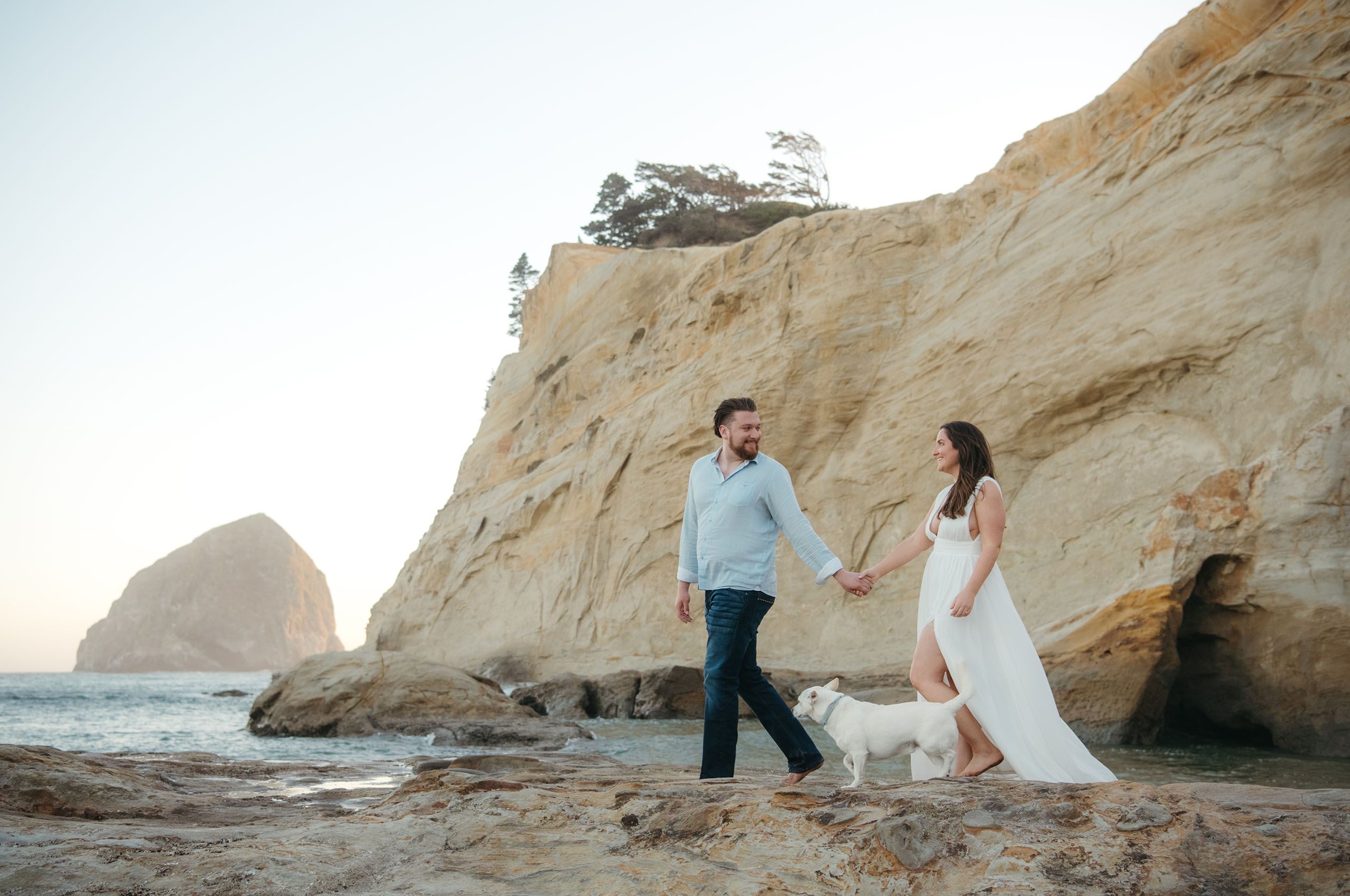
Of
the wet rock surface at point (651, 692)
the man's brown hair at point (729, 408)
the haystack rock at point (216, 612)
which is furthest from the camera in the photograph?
the haystack rock at point (216, 612)

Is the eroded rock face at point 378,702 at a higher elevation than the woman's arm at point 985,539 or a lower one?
lower

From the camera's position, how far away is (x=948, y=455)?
4.74 meters

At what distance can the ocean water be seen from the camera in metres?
7.39

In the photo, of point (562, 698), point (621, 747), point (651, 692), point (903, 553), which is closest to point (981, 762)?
point (903, 553)

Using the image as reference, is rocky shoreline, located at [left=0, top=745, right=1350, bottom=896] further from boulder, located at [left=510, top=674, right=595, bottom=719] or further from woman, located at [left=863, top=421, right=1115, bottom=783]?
boulder, located at [left=510, top=674, right=595, bottom=719]

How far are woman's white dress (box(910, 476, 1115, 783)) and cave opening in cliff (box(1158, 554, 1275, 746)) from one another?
590cm

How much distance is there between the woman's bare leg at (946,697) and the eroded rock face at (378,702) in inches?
301

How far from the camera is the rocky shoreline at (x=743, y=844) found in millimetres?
2551

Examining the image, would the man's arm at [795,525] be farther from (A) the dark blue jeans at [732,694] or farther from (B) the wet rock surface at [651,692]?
(B) the wet rock surface at [651,692]

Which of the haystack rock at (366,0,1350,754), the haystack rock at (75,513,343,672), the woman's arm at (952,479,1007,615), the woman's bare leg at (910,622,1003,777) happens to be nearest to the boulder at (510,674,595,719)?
the haystack rock at (366,0,1350,754)

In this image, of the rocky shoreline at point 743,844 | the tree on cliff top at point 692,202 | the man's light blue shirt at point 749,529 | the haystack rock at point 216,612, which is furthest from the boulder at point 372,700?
the haystack rock at point 216,612

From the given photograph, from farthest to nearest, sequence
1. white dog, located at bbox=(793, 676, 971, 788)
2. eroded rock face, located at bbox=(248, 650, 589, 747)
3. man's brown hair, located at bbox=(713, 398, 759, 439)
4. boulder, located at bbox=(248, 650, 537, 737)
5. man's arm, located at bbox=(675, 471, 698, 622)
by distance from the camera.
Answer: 1. boulder, located at bbox=(248, 650, 537, 737)
2. eroded rock face, located at bbox=(248, 650, 589, 747)
3. man's arm, located at bbox=(675, 471, 698, 622)
4. man's brown hair, located at bbox=(713, 398, 759, 439)
5. white dog, located at bbox=(793, 676, 971, 788)

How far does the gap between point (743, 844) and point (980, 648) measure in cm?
199

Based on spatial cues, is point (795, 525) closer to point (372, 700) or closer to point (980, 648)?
point (980, 648)
